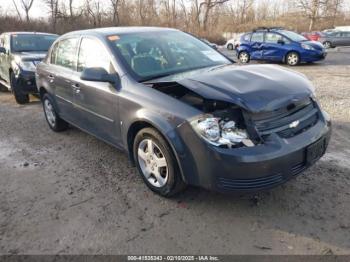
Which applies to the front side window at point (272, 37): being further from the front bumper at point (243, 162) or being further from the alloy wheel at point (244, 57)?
the front bumper at point (243, 162)

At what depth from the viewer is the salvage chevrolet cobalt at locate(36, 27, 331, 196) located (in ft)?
8.88

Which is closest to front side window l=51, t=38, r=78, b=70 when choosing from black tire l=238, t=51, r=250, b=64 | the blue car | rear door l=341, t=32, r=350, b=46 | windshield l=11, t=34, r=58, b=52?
windshield l=11, t=34, r=58, b=52

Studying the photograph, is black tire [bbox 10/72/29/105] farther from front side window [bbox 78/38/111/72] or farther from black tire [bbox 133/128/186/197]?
black tire [bbox 133/128/186/197]

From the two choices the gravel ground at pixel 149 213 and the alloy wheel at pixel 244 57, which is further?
the alloy wheel at pixel 244 57

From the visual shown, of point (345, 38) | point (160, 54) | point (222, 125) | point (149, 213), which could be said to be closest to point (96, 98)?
point (160, 54)

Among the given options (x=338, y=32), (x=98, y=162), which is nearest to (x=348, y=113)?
(x=98, y=162)

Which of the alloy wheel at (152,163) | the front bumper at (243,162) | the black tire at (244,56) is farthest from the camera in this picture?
the black tire at (244,56)

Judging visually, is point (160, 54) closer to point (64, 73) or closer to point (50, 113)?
point (64, 73)

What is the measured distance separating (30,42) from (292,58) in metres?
10.6

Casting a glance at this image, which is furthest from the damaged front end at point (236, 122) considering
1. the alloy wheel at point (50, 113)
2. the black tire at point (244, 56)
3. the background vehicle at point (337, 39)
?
the background vehicle at point (337, 39)

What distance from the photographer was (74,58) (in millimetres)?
4457

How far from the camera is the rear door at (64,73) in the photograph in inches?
178

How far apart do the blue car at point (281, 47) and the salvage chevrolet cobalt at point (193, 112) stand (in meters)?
11.0

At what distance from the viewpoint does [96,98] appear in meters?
3.89
